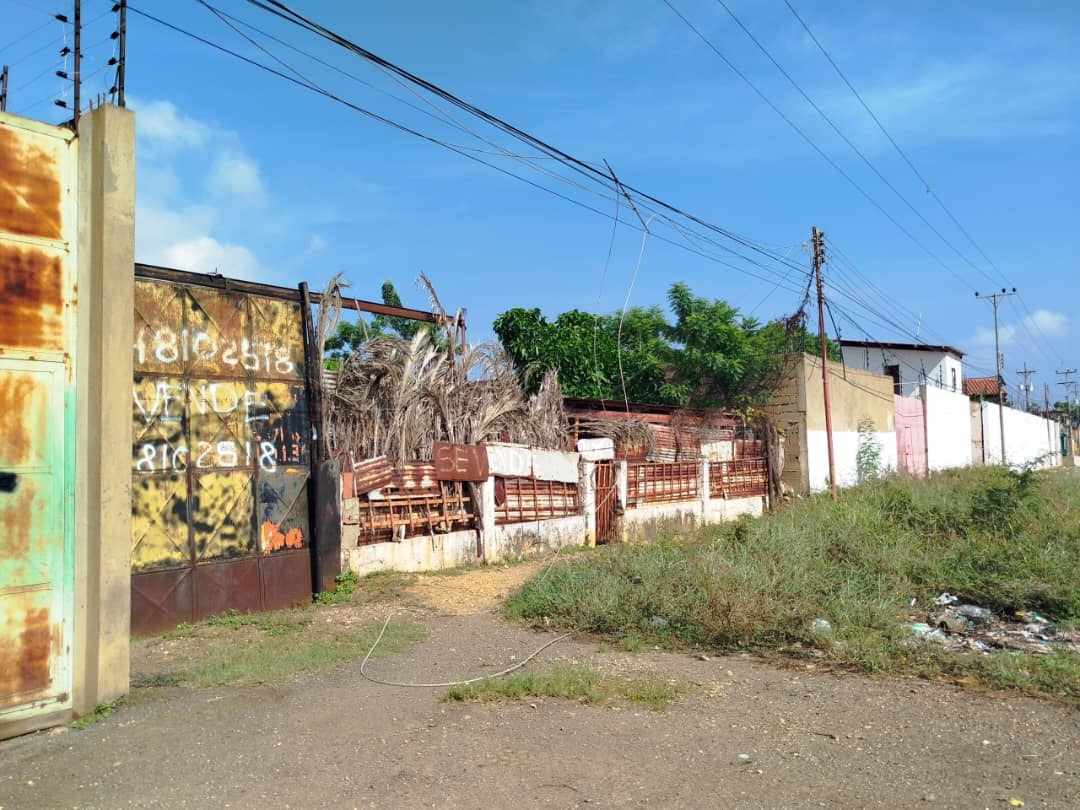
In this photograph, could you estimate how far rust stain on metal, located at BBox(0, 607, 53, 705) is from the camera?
539 cm

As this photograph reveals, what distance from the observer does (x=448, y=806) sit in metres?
4.35

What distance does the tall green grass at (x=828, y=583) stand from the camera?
25.3ft

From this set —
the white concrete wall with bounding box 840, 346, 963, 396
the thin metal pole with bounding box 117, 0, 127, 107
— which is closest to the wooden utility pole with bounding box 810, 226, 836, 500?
the thin metal pole with bounding box 117, 0, 127, 107

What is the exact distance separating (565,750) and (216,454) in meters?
5.85

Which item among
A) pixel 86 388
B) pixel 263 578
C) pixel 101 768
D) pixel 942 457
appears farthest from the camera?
pixel 942 457

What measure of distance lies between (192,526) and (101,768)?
4293mm

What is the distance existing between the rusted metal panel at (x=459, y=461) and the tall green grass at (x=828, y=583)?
2695 mm

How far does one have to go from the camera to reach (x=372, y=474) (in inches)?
435

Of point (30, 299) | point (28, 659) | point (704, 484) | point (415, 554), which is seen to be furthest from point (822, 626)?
point (704, 484)

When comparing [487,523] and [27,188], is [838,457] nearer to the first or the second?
[487,523]

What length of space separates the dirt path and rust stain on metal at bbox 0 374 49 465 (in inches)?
75.0

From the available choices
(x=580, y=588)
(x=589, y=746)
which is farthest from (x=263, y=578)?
(x=589, y=746)

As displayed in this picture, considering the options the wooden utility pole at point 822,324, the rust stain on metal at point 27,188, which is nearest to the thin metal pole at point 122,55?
the rust stain on metal at point 27,188

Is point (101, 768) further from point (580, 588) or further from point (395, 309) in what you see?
point (395, 309)
